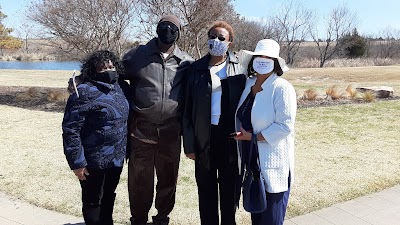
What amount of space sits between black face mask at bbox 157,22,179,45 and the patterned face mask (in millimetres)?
367

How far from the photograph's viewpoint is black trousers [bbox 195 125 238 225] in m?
3.53

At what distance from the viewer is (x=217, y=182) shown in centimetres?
370

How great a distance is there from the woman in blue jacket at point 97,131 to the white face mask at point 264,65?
1.16 meters

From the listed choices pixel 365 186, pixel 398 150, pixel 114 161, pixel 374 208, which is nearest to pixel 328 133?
pixel 398 150

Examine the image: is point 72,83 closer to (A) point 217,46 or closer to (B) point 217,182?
(A) point 217,46

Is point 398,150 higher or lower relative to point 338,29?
lower

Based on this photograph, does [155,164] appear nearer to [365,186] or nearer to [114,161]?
[114,161]

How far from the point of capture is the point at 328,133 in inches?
346

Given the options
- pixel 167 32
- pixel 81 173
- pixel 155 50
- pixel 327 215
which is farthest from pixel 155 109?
pixel 327 215

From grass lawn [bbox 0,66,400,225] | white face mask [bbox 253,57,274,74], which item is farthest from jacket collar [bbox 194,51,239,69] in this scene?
grass lawn [bbox 0,66,400,225]

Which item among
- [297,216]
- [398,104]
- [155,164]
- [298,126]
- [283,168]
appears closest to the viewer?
[283,168]

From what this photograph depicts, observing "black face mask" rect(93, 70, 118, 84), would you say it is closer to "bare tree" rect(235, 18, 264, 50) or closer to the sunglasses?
the sunglasses

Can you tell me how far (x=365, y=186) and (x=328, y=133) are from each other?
3.48 metres

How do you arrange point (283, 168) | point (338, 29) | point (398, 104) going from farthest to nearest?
1. point (338, 29)
2. point (398, 104)
3. point (283, 168)
